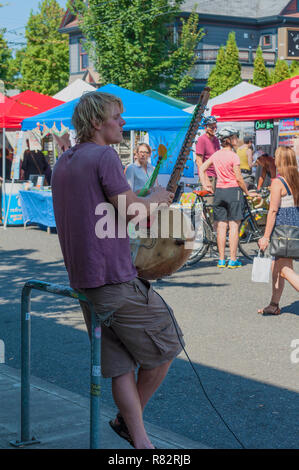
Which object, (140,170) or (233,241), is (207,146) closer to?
(233,241)

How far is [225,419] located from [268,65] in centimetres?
4781

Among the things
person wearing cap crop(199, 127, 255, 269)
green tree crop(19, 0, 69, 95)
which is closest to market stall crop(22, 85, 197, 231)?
person wearing cap crop(199, 127, 255, 269)

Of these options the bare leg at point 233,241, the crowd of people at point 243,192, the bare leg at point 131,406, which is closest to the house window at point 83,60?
the crowd of people at point 243,192

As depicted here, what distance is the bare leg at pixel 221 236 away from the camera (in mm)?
10859

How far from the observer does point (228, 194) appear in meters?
10.8

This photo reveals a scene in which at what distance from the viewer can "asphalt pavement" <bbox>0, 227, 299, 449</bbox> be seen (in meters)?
4.41

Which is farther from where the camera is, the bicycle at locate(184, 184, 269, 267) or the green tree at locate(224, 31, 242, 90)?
the green tree at locate(224, 31, 242, 90)

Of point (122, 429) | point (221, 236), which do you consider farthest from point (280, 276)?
point (122, 429)

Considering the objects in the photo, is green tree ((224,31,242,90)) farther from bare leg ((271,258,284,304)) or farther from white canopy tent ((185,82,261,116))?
bare leg ((271,258,284,304))

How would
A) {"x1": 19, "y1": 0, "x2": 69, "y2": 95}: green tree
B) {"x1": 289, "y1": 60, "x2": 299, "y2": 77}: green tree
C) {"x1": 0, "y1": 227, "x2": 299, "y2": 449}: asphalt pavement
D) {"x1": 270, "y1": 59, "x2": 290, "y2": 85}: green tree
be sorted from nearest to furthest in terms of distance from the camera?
{"x1": 0, "y1": 227, "x2": 299, "y2": 449}: asphalt pavement, {"x1": 289, "y1": 60, "x2": 299, "y2": 77}: green tree, {"x1": 270, "y1": 59, "x2": 290, "y2": 85}: green tree, {"x1": 19, "y1": 0, "x2": 69, "y2": 95}: green tree

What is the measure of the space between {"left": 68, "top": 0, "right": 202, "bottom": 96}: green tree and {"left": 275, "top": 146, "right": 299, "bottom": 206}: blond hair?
91.6 feet

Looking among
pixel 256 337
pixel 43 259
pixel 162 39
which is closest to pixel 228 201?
pixel 43 259

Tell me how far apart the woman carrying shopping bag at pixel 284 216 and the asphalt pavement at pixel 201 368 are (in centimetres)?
49
